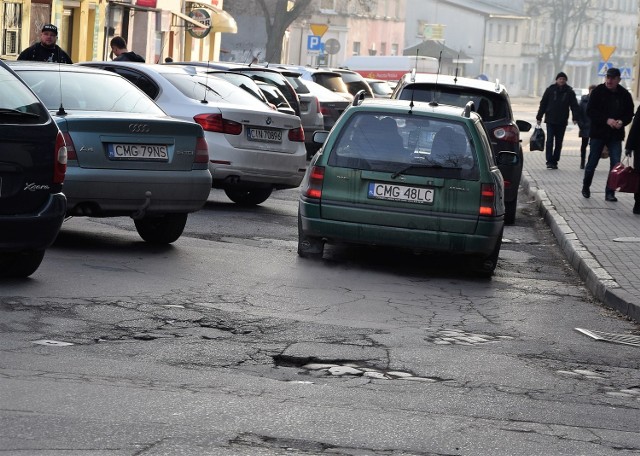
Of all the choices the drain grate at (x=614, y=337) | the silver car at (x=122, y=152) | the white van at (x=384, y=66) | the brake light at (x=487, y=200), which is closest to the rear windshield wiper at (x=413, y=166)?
the brake light at (x=487, y=200)

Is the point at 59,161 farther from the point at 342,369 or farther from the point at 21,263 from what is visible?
the point at 342,369

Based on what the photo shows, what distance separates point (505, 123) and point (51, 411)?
37.0 ft

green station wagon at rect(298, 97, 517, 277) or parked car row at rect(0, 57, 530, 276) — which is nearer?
parked car row at rect(0, 57, 530, 276)

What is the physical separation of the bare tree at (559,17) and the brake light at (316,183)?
115 metres

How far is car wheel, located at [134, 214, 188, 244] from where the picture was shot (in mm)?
12258

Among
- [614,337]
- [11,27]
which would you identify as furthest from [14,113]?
[11,27]

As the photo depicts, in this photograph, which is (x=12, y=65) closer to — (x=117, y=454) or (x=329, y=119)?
(x=117, y=454)

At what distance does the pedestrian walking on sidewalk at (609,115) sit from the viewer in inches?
789

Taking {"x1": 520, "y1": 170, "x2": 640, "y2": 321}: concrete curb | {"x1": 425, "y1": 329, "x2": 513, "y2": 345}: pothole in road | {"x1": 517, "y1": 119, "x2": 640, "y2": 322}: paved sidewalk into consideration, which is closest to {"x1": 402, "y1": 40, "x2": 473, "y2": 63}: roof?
{"x1": 517, "y1": 119, "x2": 640, "y2": 322}: paved sidewalk

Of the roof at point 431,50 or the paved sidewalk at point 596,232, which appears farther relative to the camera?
the roof at point 431,50

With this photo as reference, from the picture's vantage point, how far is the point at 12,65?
40.0 ft

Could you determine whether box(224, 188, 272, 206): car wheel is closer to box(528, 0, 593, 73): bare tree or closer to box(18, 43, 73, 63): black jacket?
box(18, 43, 73, 63): black jacket

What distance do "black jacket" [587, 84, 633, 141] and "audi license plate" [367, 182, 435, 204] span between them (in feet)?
29.3

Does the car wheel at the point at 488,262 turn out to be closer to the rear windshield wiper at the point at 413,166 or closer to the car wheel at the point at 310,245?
the rear windshield wiper at the point at 413,166
